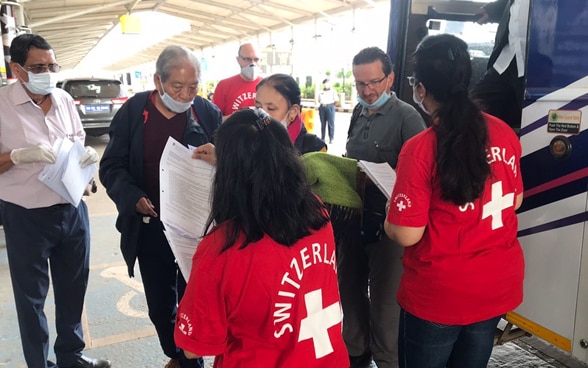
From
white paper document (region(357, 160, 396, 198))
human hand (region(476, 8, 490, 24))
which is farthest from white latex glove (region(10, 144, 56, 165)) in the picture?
human hand (region(476, 8, 490, 24))

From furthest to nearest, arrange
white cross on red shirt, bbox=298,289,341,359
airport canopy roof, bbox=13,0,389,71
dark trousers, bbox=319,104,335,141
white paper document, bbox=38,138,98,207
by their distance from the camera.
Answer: airport canopy roof, bbox=13,0,389,71
dark trousers, bbox=319,104,335,141
white paper document, bbox=38,138,98,207
white cross on red shirt, bbox=298,289,341,359

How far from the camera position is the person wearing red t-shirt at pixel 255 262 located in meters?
1.11

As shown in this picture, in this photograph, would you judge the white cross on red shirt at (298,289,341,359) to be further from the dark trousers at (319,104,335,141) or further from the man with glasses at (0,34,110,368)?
the dark trousers at (319,104,335,141)

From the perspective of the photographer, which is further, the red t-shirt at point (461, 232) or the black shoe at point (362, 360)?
the black shoe at point (362, 360)

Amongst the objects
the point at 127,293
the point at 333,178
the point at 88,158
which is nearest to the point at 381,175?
the point at 333,178

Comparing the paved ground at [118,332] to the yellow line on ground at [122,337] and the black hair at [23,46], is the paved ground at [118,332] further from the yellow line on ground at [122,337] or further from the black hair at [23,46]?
the black hair at [23,46]

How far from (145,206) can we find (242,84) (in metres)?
2.68

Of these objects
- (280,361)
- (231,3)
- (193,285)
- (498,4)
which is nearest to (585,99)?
(498,4)

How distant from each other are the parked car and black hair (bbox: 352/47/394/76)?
394 inches

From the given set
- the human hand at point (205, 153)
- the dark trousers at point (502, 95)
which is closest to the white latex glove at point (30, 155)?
the human hand at point (205, 153)

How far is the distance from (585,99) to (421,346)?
113 cm

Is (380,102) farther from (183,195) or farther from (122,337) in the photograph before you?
(122,337)

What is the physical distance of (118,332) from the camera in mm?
3023

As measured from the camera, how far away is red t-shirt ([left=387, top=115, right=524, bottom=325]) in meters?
1.42
